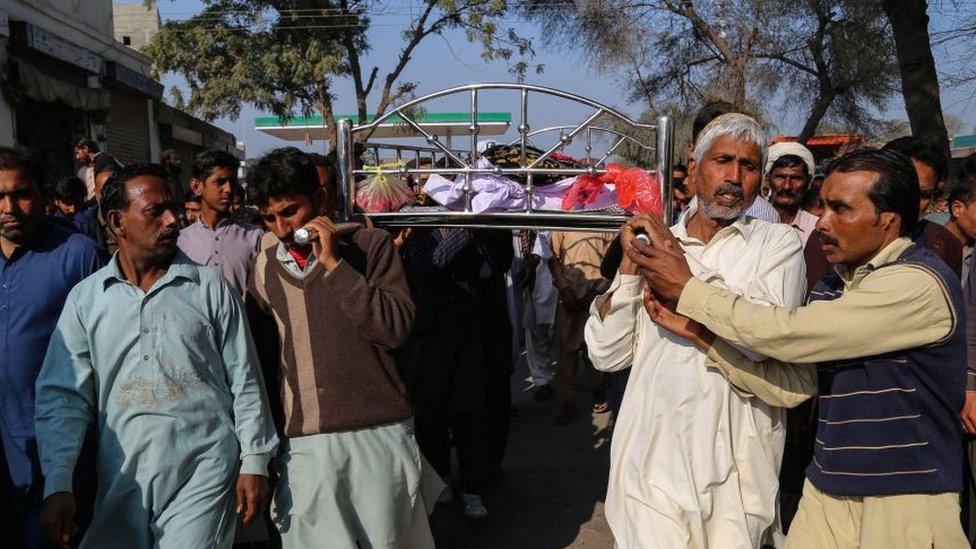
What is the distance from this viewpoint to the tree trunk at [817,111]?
14.7 m

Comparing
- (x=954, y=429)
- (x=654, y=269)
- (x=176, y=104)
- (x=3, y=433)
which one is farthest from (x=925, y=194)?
(x=176, y=104)

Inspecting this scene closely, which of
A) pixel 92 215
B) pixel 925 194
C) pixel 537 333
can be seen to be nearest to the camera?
pixel 925 194

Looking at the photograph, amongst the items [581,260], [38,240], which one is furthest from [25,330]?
[581,260]

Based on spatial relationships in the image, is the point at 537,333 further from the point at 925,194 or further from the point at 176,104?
the point at 176,104

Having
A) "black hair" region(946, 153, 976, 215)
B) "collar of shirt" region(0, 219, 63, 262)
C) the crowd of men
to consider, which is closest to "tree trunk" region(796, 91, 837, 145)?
"black hair" region(946, 153, 976, 215)

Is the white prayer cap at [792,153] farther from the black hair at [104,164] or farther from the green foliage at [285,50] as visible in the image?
the green foliage at [285,50]

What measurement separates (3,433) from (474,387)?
8.33 ft

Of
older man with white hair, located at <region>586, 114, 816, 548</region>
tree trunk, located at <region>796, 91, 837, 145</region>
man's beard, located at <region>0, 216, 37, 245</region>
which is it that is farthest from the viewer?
tree trunk, located at <region>796, 91, 837, 145</region>

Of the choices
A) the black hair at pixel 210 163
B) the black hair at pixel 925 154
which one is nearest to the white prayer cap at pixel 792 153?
the black hair at pixel 925 154

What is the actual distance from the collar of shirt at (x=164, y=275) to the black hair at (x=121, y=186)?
0.18m

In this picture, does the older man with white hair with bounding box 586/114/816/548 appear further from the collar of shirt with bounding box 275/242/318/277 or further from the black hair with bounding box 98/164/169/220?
the black hair with bounding box 98/164/169/220

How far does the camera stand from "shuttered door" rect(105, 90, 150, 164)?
16.3m

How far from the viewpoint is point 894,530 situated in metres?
2.22

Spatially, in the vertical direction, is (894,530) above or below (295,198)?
below
